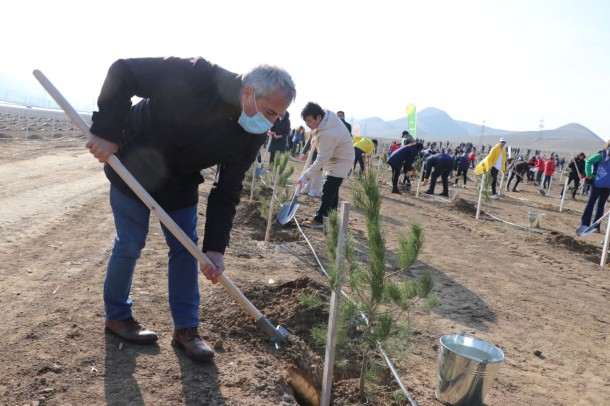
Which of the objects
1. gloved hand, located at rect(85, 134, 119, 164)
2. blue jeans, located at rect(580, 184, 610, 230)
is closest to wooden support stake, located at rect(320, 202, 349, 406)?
gloved hand, located at rect(85, 134, 119, 164)

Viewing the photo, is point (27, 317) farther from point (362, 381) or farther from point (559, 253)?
point (559, 253)

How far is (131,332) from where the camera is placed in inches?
111

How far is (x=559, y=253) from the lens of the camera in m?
8.04

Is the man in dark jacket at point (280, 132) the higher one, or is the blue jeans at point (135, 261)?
the man in dark jacket at point (280, 132)

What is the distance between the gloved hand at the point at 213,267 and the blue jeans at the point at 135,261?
0.58 feet

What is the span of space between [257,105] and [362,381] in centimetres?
168

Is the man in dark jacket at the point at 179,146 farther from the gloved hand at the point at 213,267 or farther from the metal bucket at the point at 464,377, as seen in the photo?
the metal bucket at the point at 464,377

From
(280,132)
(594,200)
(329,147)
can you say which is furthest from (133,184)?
(280,132)

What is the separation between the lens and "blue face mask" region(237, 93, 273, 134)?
7.99 ft

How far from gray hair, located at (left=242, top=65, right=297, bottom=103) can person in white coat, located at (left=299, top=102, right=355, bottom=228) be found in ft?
12.5

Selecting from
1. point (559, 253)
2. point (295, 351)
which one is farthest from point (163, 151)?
point (559, 253)

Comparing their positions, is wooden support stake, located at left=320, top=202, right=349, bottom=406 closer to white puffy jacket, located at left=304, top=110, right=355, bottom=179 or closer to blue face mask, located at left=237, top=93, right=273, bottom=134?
blue face mask, located at left=237, top=93, right=273, bottom=134

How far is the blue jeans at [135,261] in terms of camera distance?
2.69 meters

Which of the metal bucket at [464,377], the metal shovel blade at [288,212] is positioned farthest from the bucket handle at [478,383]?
the metal shovel blade at [288,212]
